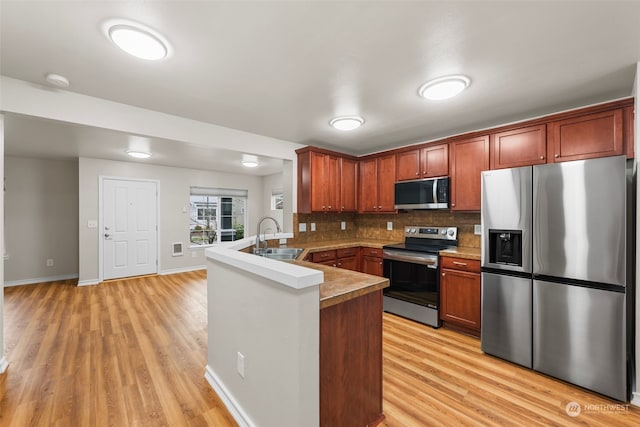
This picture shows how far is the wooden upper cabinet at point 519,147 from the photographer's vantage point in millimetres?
2695

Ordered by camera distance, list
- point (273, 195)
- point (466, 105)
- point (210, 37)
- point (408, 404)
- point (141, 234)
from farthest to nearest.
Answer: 1. point (273, 195)
2. point (141, 234)
3. point (466, 105)
4. point (408, 404)
5. point (210, 37)

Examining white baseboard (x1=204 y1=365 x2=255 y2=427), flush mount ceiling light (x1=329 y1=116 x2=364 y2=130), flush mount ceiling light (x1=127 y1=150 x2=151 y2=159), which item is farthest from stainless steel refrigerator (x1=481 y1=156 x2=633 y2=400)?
flush mount ceiling light (x1=127 y1=150 x2=151 y2=159)

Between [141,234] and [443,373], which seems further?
[141,234]

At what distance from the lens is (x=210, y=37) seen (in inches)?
64.4

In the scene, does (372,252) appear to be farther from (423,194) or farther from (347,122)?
(347,122)

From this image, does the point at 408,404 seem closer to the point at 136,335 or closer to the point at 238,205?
the point at 136,335

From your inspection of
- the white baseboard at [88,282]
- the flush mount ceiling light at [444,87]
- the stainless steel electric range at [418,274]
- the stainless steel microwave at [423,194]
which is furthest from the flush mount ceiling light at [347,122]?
the white baseboard at [88,282]

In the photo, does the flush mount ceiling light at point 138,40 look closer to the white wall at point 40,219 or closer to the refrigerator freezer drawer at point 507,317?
the refrigerator freezer drawer at point 507,317

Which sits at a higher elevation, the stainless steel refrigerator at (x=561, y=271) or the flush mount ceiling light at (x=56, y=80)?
the flush mount ceiling light at (x=56, y=80)

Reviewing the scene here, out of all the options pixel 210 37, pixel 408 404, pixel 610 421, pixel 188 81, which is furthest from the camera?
pixel 188 81

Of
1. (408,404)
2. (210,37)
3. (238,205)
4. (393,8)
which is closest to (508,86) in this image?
(393,8)

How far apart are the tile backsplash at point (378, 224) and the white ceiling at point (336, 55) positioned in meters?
1.31

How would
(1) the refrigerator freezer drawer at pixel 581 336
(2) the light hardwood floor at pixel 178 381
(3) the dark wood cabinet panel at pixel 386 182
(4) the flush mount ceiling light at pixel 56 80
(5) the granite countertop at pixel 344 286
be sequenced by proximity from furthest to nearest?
1. (3) the dark wood cabinet panel at pixel 386 182
2. (4) the flush mount ceiling light at pixel 56 80
3. (1) the refrigerator freezer drawer at pixel 581 336
4. (2) the light hardwood floor at pixel 178 381
5. (5) the granite countertop at pixel 344 286

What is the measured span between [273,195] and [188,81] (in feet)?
16.2
